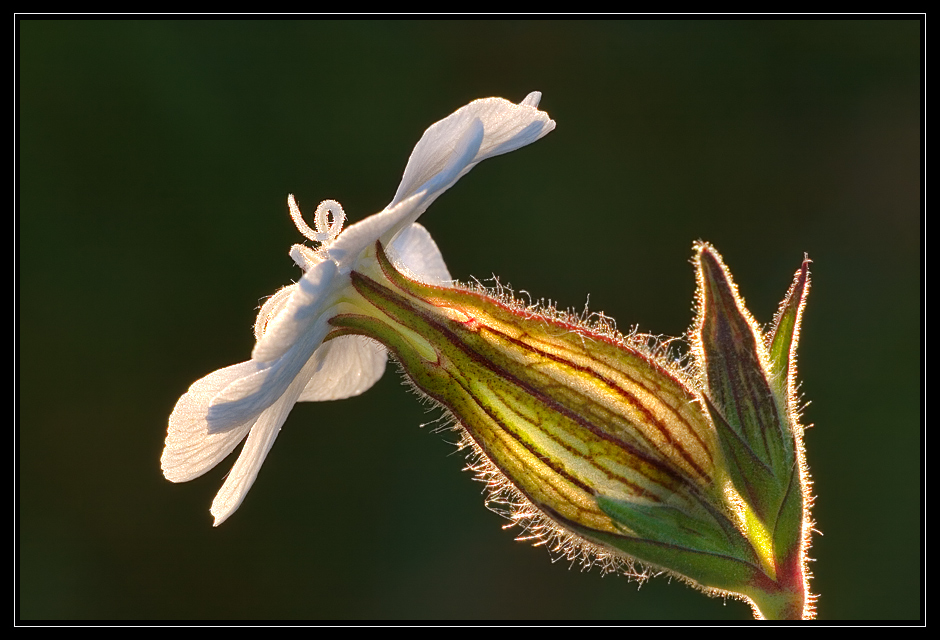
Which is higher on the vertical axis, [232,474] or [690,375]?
[690,375]

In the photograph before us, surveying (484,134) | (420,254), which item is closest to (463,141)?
(484,134)

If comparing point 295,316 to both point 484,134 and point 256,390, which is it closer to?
point 256,390

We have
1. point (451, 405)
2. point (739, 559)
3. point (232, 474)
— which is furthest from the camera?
point (232, 474)

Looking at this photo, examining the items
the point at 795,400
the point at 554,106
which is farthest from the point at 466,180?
the point at 795,400

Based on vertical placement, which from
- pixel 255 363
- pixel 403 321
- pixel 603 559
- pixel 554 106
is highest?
pixel 554 106

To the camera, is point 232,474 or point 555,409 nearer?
point 555,409

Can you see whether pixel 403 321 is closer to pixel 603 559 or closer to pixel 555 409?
pixel 555 409

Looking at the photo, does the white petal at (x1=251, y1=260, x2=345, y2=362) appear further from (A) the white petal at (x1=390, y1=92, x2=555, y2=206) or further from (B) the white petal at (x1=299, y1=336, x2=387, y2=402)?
(B) the white petal at (x1=299, y1=336, x2=387, y2=402)
